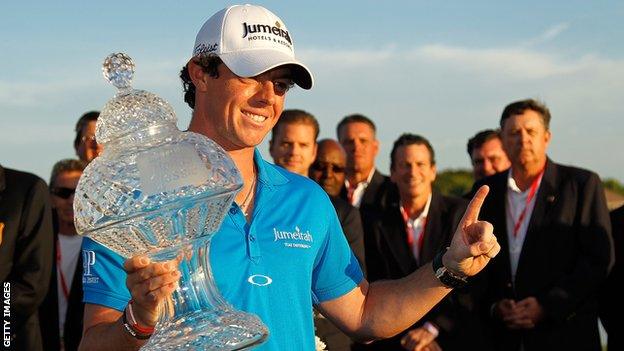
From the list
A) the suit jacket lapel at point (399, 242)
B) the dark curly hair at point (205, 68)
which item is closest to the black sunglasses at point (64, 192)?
the suit jacket lapel at point (399, 242)

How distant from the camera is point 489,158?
32.9 ft

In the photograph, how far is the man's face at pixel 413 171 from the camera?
8.24 m

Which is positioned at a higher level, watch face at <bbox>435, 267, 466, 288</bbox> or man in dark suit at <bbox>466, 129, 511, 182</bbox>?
man in dark suit at <bbox>466, 129, 511, 182</bbox>

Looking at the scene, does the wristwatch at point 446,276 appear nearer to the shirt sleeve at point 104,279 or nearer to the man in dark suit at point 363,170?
the shirt sleeve at point 104,279

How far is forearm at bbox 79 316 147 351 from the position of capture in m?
2.82

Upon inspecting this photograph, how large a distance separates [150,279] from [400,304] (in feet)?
4.54

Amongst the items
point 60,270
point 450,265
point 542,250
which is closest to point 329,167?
point 542,250

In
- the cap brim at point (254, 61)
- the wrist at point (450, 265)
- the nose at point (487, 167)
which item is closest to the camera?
the cap brim at point (254, 61)

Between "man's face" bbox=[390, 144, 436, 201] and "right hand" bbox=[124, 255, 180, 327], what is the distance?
5.76 meters

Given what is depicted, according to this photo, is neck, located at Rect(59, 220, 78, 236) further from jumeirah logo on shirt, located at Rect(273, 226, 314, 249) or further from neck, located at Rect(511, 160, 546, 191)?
jumeirah logo on shirt, located at Rect(273, 226, 314, 249)

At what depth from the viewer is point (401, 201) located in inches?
332

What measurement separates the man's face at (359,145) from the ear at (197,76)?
5744 millimetres

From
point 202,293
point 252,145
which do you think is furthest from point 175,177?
point 252,145

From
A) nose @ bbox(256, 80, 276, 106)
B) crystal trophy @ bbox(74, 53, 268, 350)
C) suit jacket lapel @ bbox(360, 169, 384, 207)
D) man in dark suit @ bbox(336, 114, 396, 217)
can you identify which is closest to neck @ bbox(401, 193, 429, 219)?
man in dark suit @ bbox(336, 114, 396, 217)
